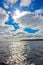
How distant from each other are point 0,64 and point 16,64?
2.45 m

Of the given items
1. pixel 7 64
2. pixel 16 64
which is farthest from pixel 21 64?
pixel 7 64

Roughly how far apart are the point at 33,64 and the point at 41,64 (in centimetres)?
129

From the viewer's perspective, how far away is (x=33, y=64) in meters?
20.9

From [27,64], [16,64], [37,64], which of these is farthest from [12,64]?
[37,64]

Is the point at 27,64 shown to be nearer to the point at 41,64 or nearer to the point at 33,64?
the point at 33,64

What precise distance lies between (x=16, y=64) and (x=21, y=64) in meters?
0.86

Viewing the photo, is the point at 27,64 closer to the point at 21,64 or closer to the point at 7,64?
→ the point at 21,64

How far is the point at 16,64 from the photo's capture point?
20.4 metres

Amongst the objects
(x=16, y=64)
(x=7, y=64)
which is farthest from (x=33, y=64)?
(x=7, y=64)

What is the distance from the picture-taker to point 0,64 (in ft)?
65.4

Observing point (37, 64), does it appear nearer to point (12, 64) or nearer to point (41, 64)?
point (41, 64)

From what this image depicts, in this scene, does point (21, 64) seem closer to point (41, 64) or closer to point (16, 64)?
point (16, 64)

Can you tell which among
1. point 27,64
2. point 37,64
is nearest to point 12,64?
point 27,64

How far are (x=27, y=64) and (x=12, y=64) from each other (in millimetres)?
2441
